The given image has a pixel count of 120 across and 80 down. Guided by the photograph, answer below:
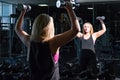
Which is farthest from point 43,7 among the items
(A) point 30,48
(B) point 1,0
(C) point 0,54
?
(A) point 30,48

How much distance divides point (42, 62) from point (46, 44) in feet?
0.44

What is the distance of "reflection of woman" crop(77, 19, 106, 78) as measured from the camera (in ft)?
19.5

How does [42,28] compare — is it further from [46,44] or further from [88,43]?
[88,43]

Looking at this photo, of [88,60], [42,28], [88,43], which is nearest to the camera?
[42,28]

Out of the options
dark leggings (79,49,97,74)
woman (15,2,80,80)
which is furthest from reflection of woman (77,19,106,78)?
woman (15,2,80,80)

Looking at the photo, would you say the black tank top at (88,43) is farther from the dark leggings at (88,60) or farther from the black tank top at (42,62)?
the black tank top at (42,62)

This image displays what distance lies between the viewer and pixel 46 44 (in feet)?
7.33

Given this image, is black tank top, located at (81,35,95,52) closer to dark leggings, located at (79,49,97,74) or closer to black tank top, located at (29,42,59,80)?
dark leggings, located at (79,49,97,74)

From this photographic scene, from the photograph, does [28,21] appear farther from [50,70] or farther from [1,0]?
[50,70]

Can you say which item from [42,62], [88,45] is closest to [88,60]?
[88,45]

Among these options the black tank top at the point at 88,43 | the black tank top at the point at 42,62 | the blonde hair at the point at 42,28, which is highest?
the blonde hair at the point at 42,28

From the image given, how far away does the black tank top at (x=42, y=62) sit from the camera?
2.24 m

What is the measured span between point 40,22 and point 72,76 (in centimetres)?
496

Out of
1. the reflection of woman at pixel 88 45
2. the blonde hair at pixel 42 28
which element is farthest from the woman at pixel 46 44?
the reflection of woman at pixel 88 45
